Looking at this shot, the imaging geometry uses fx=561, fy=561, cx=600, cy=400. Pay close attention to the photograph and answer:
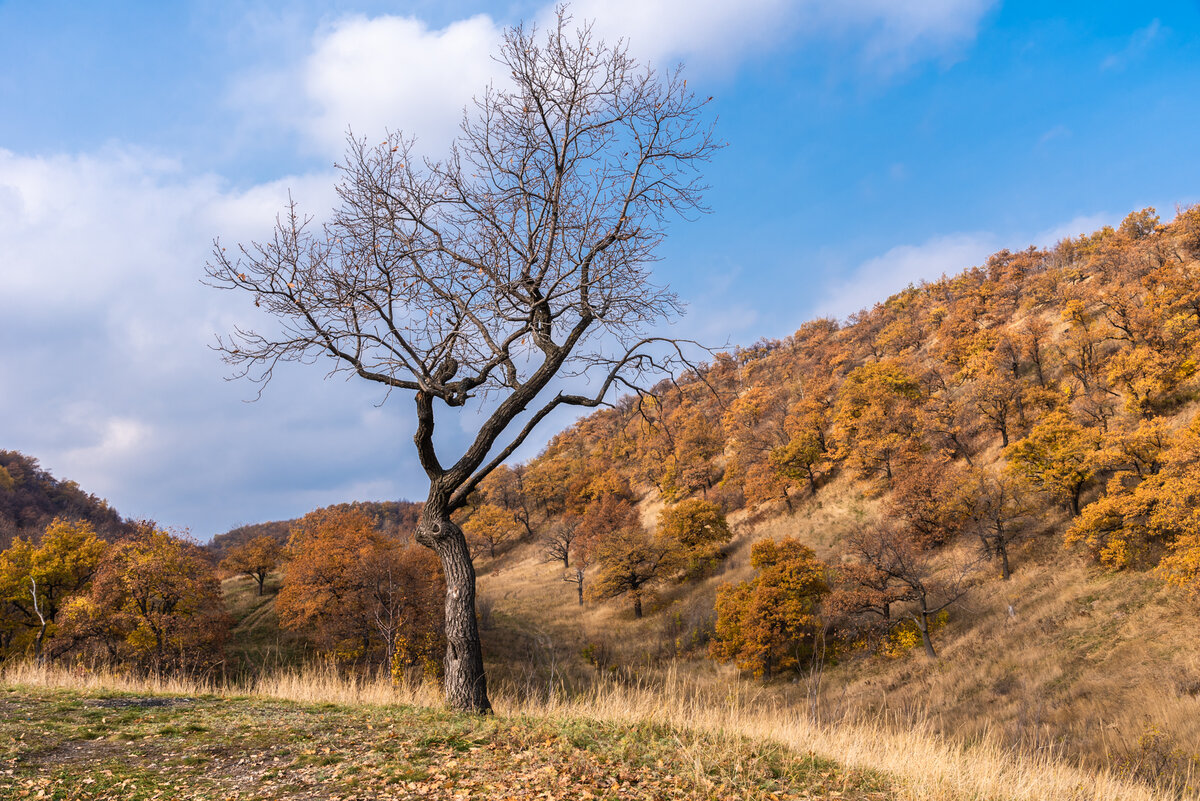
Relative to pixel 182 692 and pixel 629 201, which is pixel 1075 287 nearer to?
pixel 629 201

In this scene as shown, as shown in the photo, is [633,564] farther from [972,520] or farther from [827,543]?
[972,520]

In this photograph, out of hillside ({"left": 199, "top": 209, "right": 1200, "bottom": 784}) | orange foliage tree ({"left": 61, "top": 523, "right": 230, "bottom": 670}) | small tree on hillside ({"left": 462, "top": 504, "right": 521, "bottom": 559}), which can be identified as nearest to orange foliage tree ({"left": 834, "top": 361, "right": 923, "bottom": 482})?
hillside ({"left": 199, "top": 209, "right": 1200, "bottom": 784})

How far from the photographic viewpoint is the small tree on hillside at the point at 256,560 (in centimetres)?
4744

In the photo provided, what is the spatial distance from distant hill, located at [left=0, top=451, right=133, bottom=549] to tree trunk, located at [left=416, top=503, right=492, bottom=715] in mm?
77929

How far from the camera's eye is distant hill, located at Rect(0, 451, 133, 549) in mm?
68562

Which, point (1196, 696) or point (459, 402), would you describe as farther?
point (1196, 696)

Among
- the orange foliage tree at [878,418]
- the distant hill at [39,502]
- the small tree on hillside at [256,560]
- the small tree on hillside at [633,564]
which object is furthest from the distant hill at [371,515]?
the orange foliage tree at [878,418]

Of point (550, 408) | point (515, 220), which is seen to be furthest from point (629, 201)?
point (550, 408)

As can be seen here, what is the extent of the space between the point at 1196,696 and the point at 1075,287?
59.0 metres

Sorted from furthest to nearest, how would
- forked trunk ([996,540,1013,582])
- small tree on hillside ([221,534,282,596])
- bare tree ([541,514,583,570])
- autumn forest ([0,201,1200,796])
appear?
bare tree ([541,514,583,570]), small tree on hillside ([221,534,282,596]), forked trunk ([996,540,1013,582]), autumn forest ([0,201,1200,796])

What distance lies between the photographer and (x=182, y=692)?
9695mm

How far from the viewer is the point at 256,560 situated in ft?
156

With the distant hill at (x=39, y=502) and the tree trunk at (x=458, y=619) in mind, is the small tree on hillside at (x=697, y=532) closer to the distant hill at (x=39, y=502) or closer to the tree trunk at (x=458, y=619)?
the tree trunk at (x=458, y=619)

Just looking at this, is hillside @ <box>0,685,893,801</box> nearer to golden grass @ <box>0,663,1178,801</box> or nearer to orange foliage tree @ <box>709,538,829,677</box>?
golden grass @ <box>0,663,1178,801</box>
